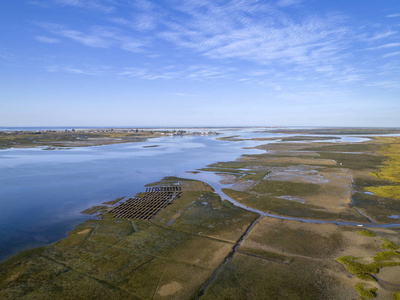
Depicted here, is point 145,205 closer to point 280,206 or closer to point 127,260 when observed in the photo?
point 127,260

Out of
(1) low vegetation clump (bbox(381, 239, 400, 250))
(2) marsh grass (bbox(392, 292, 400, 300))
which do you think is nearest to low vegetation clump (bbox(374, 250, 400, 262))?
(1) low vegetation clump (bbox(381, 239, 400, 250))

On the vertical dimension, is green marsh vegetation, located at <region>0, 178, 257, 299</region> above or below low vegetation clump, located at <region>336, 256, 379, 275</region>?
above

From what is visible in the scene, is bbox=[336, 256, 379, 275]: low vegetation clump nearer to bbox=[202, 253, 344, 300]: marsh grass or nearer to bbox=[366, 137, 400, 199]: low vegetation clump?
bbox=[202, 253, 344, 300]: marsh grass

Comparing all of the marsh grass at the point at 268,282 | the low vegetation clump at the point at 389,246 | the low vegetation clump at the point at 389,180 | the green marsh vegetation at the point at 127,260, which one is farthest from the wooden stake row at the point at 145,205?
the low vegetation clump at the point at 389,180

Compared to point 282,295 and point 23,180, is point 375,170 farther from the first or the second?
point 23,180

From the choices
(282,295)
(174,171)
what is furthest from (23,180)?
(282,295)

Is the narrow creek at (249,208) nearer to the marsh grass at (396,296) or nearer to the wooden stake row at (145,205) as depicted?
the wooden stake row at (145,205)

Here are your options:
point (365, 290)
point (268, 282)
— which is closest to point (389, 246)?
point (365, 290)
